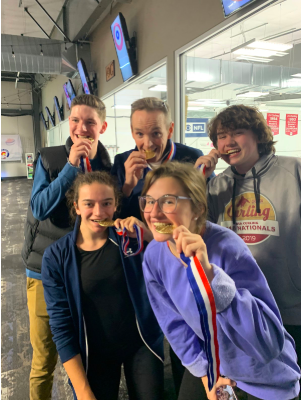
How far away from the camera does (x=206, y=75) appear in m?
2.15

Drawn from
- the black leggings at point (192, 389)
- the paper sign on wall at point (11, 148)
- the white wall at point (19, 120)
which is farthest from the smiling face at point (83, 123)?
the white wall at point (19, 120)

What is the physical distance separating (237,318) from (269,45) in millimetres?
1994

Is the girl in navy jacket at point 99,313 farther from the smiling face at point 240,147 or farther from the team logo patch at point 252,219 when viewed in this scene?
the smiling face at point 240,147

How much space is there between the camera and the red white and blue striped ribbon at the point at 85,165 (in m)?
1.05

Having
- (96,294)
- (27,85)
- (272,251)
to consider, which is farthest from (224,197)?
(27,85)

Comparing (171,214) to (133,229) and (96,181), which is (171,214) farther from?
(96,181)

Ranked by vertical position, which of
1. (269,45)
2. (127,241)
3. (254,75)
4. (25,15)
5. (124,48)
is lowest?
(127,241)

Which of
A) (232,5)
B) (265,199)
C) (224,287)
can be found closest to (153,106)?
(265,199)

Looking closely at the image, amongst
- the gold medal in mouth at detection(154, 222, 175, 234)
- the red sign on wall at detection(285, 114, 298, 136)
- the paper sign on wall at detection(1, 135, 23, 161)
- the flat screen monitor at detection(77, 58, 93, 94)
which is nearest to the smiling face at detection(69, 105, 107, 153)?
the gold medal in mouth at detection(154, 222, 175, 234)

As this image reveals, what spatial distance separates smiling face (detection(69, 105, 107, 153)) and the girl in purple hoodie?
0.38 m

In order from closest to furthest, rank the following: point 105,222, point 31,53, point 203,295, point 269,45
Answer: point 203,295 → point 105,222 → point 269,45 → point 31,53

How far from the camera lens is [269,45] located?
6.59ft

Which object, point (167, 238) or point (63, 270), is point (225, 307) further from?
point (63, 270)

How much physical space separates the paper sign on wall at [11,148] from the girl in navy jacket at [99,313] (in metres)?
14.5
